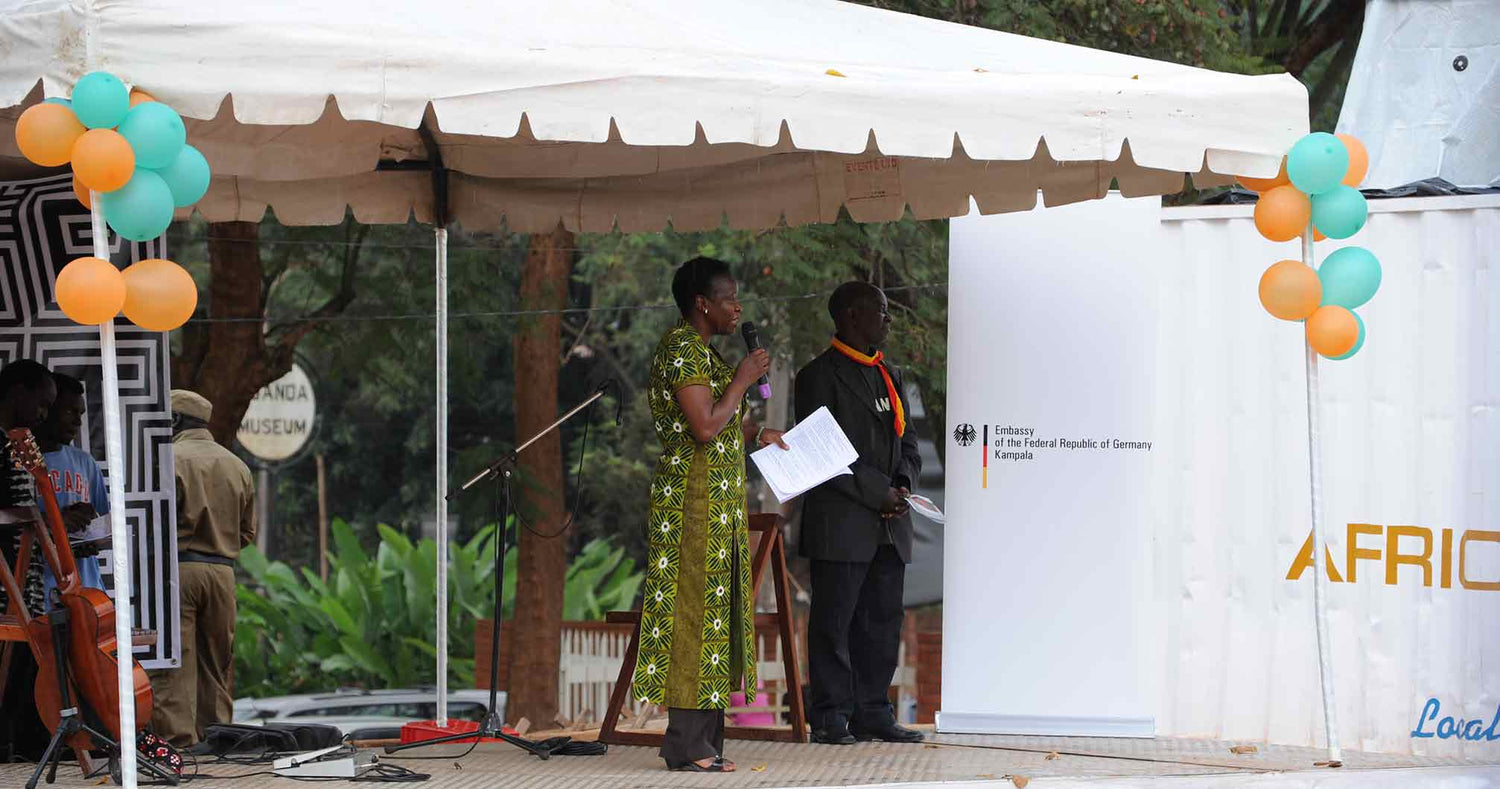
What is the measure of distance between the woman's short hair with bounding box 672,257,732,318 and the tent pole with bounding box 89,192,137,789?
206 centimetres

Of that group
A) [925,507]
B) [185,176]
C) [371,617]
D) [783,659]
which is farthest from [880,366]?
[371,617]

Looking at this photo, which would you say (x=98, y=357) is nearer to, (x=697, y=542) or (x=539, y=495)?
(x=697, y=542)

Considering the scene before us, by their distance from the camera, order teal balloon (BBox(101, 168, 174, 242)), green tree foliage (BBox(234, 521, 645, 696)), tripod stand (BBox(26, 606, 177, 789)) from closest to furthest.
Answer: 1. teal balloon (BBox(101, 168, 174, 242))
2. tripod stand (BBox(26, 606, 177, 789))
3. green tree foliage (BBox(234, 521, 645, 696))

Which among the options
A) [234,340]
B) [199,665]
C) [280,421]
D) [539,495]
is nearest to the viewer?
[199,665]

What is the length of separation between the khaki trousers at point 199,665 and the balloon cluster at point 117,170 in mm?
2907

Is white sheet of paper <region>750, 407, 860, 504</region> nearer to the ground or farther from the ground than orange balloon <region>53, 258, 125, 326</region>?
nearer to the ground

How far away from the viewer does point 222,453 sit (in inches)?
316

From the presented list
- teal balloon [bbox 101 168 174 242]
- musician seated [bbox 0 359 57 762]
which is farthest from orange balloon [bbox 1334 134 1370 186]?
musician seated [bbox 0 359 57 762]

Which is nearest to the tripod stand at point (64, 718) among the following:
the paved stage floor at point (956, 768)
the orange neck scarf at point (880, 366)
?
the paved stage floor at point (956, 768)

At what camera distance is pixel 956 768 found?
20.7ft

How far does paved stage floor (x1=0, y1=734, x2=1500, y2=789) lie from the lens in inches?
234

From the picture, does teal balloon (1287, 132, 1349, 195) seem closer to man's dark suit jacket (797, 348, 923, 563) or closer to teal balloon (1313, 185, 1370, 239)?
teal balloon (1313, 185, 1370, 239)

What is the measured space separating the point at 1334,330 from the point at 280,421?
484 inches

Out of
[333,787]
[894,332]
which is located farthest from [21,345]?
[894,332]
